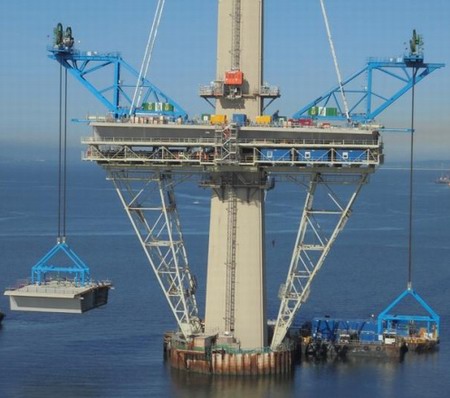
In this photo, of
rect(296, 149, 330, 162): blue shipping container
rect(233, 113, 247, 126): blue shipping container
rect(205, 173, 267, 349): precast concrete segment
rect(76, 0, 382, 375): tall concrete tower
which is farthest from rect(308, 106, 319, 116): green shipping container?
rect(205, 173, 267, 349): precast concrete segment

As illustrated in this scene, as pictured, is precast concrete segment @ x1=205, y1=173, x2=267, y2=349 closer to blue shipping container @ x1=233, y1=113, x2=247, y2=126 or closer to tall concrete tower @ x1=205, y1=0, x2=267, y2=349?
tall concrete tower @ x1=205, y1=0, x2=267, y2=349

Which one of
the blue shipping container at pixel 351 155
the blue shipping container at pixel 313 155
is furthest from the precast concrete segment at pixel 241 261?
the blue shipping container at pixel 351 155

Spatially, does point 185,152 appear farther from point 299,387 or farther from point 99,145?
point 299,387

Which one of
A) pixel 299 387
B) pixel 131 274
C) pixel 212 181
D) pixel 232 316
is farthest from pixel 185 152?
pixel 131 274

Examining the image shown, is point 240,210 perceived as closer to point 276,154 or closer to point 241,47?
point 276,154

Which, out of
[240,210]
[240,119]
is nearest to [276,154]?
[240,119]

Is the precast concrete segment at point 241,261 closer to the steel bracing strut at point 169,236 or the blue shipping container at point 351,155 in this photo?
the steel bracing strut at point 169,236
